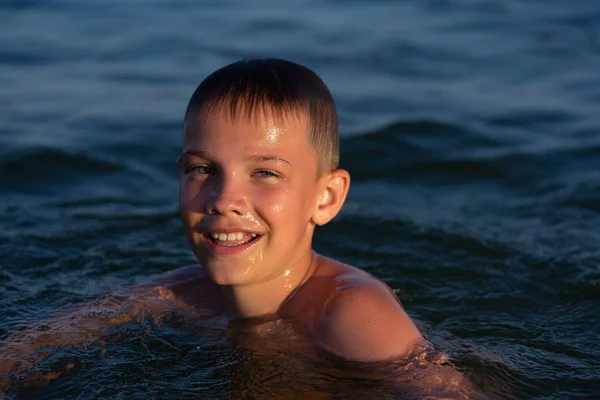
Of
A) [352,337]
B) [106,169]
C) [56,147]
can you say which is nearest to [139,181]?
[106,169]

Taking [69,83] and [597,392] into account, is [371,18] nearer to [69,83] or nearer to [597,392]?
[69,83]

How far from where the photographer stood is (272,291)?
395 centimetres

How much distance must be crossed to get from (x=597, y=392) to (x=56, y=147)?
4917 millimetres

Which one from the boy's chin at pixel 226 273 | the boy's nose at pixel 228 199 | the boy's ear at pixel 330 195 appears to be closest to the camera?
the boy's nose at pixel 228 199

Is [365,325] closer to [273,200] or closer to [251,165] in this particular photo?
[273,200]

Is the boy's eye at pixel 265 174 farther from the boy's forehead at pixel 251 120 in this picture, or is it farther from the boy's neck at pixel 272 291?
the boy's neck at pixel 272 291

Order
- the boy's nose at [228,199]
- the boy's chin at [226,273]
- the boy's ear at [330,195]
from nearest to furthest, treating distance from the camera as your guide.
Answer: the boy's nose at [228,199], the boy's chin at [226,273], the boy's ear at [330,195]

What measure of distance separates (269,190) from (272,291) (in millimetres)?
560

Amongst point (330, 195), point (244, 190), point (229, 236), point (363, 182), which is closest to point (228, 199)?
point (244, 190)

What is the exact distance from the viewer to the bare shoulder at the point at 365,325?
3.55 metres

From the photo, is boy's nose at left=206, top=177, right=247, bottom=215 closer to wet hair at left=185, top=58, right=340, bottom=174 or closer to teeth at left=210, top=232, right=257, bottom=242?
Answer: teeth at left=210, top=232, right=257, bottom=242

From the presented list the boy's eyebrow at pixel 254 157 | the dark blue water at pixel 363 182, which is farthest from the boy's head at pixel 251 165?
the dark blue water at pixel 363 182

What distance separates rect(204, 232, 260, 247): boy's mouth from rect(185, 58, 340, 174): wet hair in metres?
0.43

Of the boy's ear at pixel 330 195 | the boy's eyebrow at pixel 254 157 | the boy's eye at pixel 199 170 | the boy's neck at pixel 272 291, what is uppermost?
the boy's eyebrow at pixel 254 157
